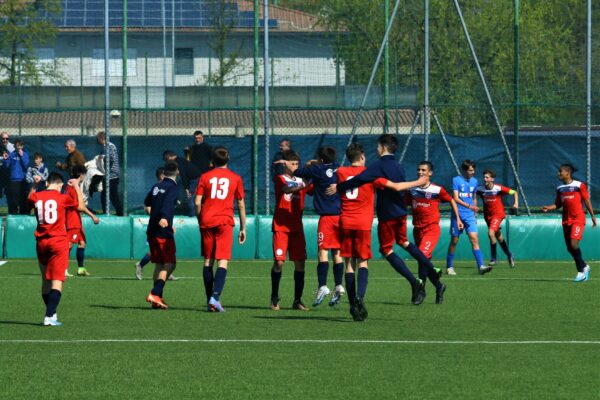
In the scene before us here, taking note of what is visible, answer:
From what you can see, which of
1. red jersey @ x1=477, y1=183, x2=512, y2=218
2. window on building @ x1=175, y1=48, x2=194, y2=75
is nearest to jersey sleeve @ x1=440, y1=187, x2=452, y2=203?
red jersey @ x1=477, y1=183, x2=512, y2=218

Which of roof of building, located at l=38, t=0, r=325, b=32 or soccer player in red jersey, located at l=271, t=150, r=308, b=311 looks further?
roof of building, located at l=38, t=0, r=325, b=32

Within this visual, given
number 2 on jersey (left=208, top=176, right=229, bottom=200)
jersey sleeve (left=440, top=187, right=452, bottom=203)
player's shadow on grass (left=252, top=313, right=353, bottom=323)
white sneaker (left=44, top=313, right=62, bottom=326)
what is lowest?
player's shadow on grass (left=252, top=313, right=353, bottom=323)

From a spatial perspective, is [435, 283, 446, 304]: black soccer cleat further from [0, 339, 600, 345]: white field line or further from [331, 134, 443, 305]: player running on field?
[0, 339, 600, 345]: white field line

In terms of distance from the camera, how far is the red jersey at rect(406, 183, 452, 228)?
61.6 feet

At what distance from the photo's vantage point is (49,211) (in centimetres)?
1388

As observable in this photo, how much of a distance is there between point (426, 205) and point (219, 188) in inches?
170

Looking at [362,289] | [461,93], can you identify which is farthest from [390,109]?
[362,289]

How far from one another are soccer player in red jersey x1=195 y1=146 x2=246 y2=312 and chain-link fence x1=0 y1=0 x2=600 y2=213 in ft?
35.5

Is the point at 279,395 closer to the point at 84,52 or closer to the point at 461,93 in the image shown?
the point at 461,93

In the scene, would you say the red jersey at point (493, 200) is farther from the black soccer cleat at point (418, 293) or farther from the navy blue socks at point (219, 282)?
the navy blue socks at point (219, 282)

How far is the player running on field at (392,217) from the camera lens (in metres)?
14.6

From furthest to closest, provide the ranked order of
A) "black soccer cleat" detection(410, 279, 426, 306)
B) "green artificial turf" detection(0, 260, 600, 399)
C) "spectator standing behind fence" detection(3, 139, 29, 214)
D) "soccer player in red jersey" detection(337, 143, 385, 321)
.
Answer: "spectator standing behind fence" detection(3, 139, 29, 214) < "black soccer cleat" detection(410, 279, 426, 306) < "soccer player in red jersey" detection(337, 143, 385, 321) < "green artificial turf" detection(0, 260, 600, 399)

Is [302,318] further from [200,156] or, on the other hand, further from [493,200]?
[200,156]

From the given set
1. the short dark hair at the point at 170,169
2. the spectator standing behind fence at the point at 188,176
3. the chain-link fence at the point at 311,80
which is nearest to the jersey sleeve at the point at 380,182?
the short dark hair at the point at 170,169
